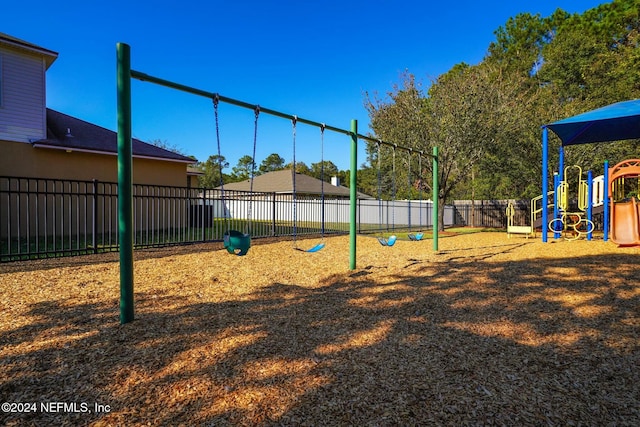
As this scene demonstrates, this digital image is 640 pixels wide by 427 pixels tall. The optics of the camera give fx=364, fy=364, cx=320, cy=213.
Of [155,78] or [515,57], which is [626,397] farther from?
[515,57]

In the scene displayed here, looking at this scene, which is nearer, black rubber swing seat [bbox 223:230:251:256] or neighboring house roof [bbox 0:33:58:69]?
black rubber swing seat [bbox 223:230:251:256]

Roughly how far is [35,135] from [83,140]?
1.45m

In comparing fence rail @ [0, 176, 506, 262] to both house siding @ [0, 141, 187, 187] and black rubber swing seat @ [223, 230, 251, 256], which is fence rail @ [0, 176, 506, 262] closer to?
house siding @ [0, 141, 187, 187]

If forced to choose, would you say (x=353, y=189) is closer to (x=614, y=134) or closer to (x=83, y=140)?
(x=614, y=134)

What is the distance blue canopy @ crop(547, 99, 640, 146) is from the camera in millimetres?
8297

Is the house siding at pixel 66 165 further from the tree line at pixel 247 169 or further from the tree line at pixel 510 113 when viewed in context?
the tree line at pixel 247 169

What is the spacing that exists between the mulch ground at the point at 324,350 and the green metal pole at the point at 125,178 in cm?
32

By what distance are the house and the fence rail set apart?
67 centimetres

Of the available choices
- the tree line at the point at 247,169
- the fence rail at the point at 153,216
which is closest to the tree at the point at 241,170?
the tree line at the point at 247,169

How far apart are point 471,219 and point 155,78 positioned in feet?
73.8

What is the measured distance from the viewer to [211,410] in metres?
2.08

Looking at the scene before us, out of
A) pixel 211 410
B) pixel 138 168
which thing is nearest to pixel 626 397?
pixel 211 410

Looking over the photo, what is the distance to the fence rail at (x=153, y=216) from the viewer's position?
7.89 meters

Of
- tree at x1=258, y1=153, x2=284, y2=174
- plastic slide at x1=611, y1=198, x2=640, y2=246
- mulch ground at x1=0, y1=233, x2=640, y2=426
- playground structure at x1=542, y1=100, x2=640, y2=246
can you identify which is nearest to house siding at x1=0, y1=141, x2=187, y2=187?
mulch ground at x1=0, y1=233, x2=640, y2=426
